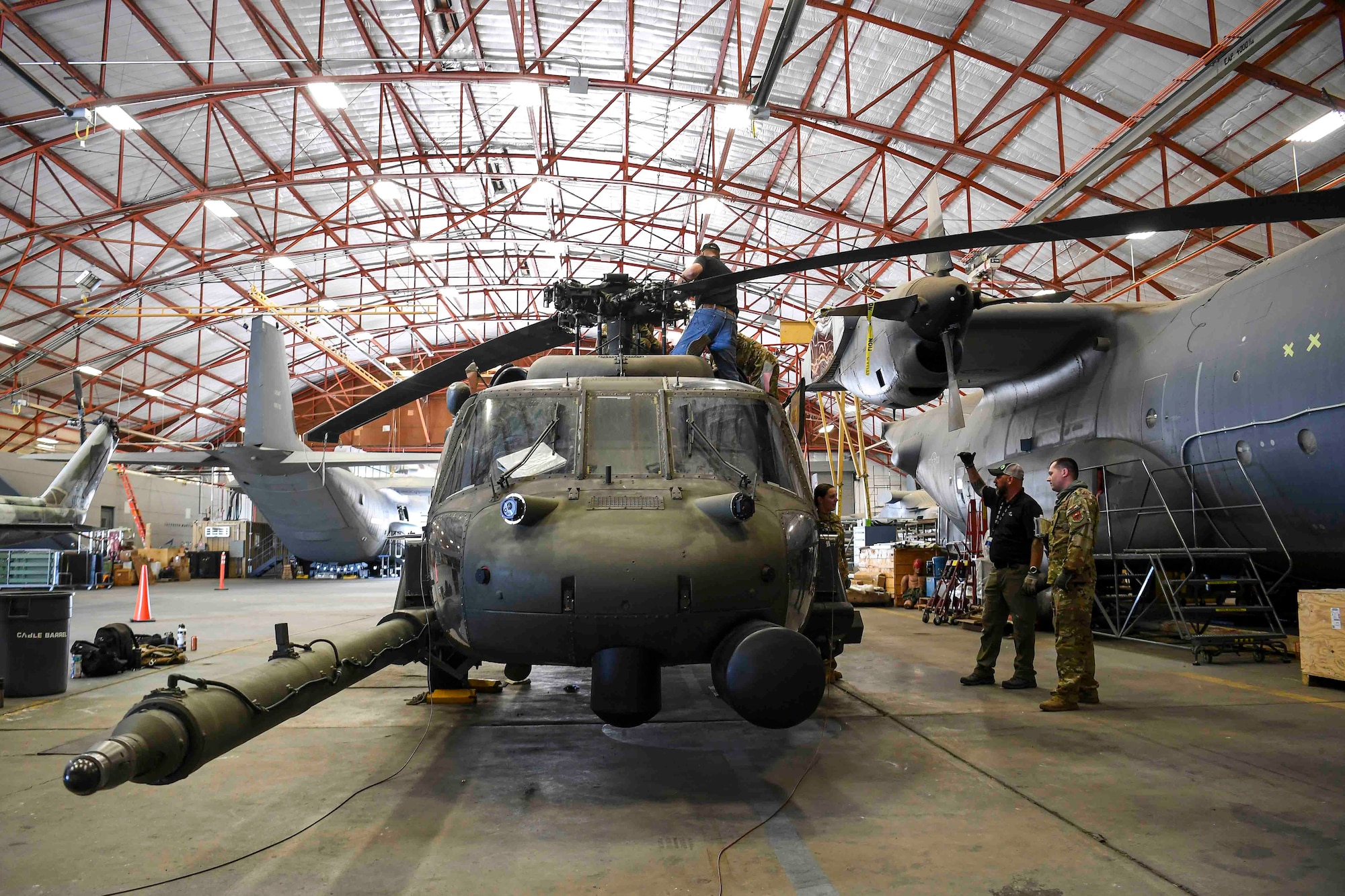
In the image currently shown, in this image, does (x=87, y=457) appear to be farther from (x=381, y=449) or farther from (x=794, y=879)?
(x=381, y=449)

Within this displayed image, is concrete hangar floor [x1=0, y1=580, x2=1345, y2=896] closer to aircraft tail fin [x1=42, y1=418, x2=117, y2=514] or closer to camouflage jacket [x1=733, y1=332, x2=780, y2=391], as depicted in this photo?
camouflage jacket [x1=733, y1=332, x2=780, y2=391]

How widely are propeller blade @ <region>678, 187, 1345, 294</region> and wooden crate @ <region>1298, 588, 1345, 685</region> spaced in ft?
11.8

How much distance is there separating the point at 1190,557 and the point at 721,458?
257 inches

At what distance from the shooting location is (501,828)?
349 centimetres

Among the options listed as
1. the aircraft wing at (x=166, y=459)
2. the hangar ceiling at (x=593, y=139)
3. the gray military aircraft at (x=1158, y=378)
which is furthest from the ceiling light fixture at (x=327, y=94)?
the gray military aircraft at (x=1158, y=378)

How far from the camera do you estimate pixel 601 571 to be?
3.60 metres

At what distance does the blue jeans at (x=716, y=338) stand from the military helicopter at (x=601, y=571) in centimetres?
119

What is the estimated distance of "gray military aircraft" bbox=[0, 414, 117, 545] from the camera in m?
15.2

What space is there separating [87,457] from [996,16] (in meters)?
19.7

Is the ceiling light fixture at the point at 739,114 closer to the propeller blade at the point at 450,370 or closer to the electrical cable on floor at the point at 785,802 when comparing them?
the propeller blade at the point at 450,370

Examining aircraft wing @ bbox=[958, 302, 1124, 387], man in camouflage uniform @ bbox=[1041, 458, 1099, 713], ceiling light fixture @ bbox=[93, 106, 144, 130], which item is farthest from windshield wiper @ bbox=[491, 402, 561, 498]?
ceiling light fixture @ bbox=[93, 106, 144, 130]

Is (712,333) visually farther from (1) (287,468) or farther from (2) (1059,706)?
(1) (287,468)

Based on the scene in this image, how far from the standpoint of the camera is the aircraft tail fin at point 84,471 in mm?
16125

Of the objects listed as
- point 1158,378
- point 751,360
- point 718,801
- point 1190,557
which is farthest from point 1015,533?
point 718,801
